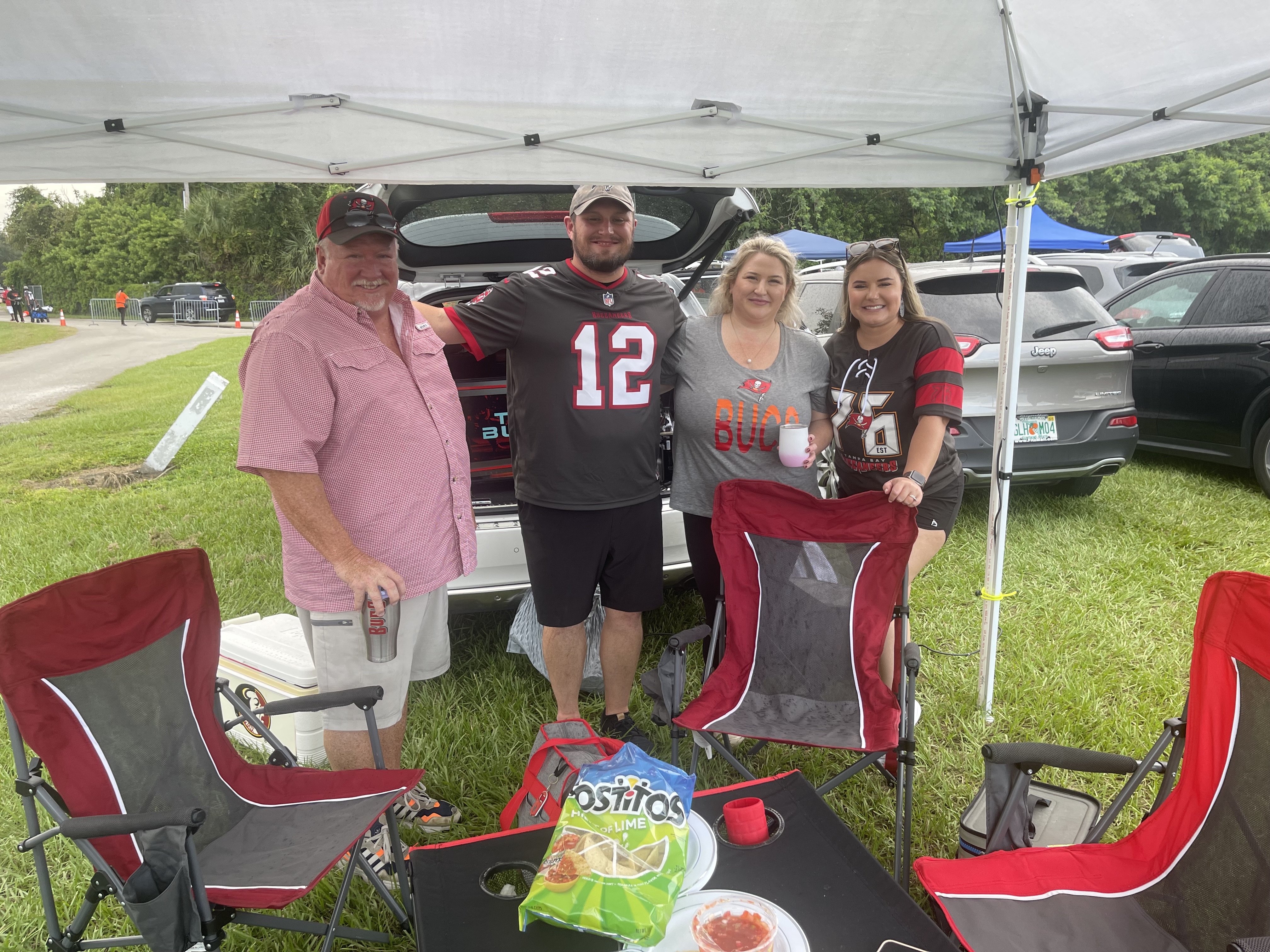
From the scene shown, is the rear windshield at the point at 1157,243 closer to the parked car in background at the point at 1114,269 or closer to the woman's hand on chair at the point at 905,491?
the parked car in background at the point at 1114,269

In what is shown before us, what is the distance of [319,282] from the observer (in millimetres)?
2125

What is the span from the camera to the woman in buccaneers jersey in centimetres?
260

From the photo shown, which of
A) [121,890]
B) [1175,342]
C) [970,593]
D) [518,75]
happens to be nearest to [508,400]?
[518,75]

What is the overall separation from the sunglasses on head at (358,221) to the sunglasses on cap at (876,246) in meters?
1.47

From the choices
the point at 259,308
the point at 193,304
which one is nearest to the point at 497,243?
the point at 259,308

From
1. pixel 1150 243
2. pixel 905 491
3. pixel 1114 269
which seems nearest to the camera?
pixel 905 491

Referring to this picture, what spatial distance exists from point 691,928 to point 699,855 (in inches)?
7.8

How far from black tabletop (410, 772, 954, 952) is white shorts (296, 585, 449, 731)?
0.57m

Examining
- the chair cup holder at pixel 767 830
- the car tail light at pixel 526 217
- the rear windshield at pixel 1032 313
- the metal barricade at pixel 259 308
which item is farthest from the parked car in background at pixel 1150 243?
the metal barricade at pixel 259 308

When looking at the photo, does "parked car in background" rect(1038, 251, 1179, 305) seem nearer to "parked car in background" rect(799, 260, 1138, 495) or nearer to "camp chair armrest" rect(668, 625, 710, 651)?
"parked car in background" rect(799, 260, 1138, 495)

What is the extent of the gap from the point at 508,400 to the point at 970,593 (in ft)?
8.87

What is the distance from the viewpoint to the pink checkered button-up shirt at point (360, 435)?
1973 mm

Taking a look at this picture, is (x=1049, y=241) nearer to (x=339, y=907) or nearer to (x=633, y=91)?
(x=633, y=91)

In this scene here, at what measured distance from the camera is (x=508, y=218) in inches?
138
